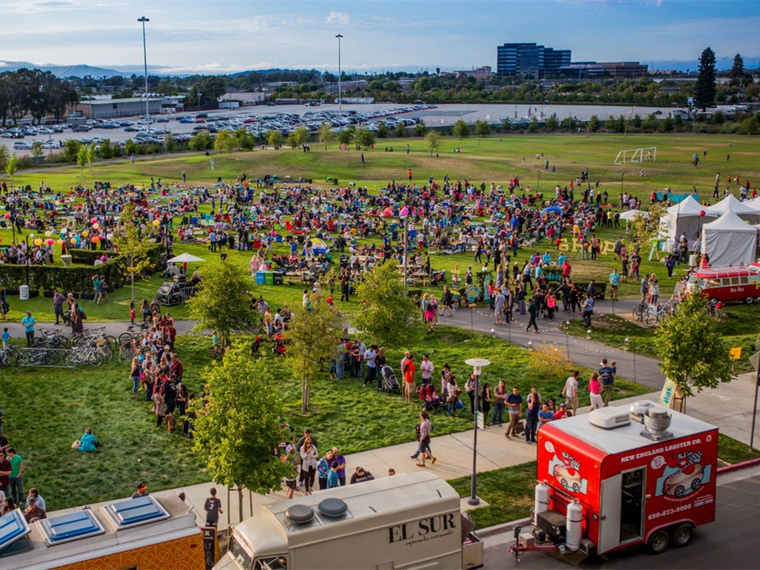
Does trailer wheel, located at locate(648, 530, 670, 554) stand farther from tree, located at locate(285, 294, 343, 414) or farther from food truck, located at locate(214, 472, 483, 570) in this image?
tree, located at locate(285, 294, 343, 414)

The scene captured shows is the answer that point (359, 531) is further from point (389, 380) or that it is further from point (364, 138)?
point (364, 138)

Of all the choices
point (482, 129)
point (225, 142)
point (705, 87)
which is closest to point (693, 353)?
point (225, 142)

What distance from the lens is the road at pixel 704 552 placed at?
14.2 m

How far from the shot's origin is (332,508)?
38.4ft

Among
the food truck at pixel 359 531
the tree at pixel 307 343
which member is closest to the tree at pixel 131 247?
the tree at pixel 307 343

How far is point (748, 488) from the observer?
17.5 meters

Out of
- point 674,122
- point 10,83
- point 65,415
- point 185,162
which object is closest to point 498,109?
point 674,122

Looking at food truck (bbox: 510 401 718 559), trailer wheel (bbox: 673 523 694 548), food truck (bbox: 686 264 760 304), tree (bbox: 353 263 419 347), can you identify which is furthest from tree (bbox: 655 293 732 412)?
food truck (bbox: 686 264 760 304)

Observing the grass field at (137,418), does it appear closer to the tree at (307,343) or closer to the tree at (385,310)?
the tree at (307,343)

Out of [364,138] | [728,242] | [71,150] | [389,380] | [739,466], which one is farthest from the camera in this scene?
[364,138]

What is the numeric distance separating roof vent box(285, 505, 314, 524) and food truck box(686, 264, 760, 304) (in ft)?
77.9

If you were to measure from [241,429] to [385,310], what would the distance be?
33.9 feet

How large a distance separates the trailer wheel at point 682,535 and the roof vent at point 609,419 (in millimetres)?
2063

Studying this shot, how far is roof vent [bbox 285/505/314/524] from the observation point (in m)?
11.5
